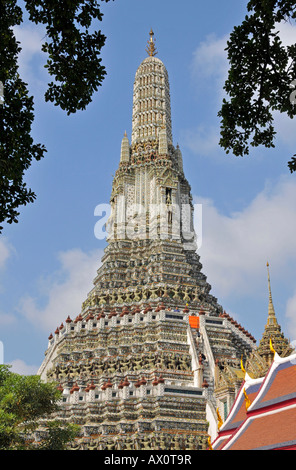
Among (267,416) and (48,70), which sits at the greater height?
(48,70)

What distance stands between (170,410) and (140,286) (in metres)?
15.2

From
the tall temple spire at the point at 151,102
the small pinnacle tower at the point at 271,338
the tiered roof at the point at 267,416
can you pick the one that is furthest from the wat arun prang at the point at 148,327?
the tiered roof at the point at 267,416

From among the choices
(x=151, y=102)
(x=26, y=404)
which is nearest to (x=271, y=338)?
(x=26, y=404)

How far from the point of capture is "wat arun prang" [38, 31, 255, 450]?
34.7 meters

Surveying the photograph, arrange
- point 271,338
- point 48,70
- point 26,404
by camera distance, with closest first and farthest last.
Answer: point 48,70
point 26,404
point 271,338

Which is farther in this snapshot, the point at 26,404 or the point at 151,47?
the point at 151,47

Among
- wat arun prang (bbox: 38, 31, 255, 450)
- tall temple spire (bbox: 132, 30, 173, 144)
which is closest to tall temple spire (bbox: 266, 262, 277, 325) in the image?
wat arun prang (bbox: 38, 31, 255, 450)

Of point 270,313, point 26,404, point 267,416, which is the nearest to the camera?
point 267,416

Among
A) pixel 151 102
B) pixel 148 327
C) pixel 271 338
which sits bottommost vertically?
pixel 271 338

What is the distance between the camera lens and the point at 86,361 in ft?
137

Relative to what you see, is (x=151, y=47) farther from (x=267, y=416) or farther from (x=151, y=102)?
(x=267, y=416)

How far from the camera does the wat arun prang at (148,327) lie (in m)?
34.7

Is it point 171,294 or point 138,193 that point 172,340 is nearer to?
point 171,294

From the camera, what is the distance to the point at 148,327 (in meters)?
41.9
